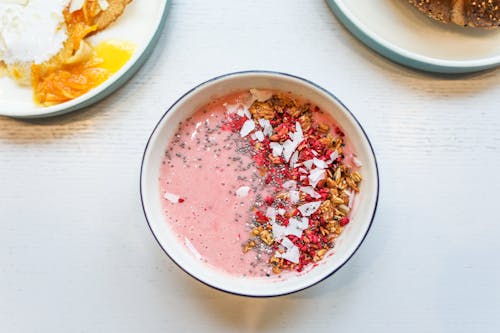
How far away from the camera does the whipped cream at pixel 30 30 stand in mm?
1063

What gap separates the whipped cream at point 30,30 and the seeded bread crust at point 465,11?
2.31 feet

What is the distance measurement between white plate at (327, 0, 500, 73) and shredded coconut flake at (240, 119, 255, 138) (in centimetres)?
28

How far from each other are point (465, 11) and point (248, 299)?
0.70 m

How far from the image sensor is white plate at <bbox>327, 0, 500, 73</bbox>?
→ 105 cm

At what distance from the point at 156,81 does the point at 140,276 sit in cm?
39

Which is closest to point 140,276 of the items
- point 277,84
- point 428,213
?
point 277,84

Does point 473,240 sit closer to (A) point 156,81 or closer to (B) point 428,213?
(B) point 428,213

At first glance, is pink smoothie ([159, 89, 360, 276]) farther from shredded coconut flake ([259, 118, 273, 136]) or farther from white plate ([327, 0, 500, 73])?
white plate ([327, 0, 500, 73])

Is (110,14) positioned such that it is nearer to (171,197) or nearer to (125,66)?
(125,66)

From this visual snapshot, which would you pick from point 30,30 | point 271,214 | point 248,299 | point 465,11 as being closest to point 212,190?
point 271,214

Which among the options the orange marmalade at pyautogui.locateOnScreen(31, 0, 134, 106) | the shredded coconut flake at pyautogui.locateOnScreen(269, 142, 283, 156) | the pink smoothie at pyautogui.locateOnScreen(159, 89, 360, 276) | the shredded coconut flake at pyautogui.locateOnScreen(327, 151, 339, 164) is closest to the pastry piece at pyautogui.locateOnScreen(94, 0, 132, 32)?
the orange marmalade at pyautogui.locateOnScreen(31, 0, 134, 106)

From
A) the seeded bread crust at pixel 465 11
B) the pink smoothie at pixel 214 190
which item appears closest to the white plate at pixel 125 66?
the pink smoothie at pixel 214 190

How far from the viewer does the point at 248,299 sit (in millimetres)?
1064

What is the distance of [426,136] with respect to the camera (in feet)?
3.60
